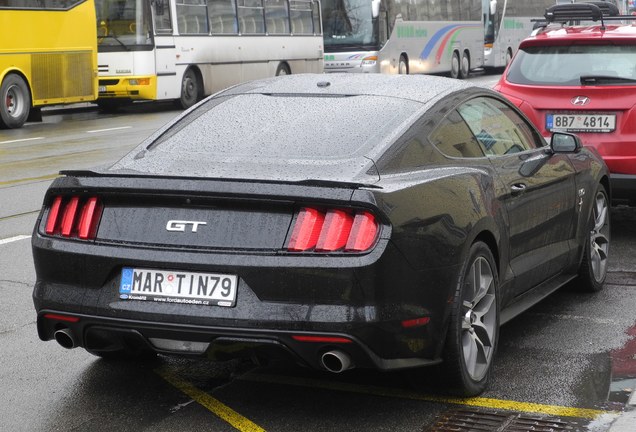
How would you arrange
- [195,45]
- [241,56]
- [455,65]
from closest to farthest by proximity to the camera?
1. [195,45]
2. [241,56]
3. [455,65]

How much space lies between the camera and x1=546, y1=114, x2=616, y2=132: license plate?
9367 millimetres

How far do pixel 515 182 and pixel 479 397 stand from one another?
1.22 meters

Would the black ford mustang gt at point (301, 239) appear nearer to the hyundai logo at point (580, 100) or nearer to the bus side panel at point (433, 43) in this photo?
the hyundai logo at point (580, 100)

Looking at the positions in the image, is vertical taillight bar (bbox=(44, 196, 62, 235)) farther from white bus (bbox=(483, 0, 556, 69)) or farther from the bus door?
white bus (bbox=(483, 0, 556, 69))

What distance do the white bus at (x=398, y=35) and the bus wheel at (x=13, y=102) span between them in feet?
41.4

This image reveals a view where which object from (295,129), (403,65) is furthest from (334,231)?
(403,65)

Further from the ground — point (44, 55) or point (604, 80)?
point (44, 55)

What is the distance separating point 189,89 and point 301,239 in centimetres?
2375

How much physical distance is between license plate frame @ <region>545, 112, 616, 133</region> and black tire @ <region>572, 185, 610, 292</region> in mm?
1487

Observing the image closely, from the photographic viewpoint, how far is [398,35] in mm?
35438

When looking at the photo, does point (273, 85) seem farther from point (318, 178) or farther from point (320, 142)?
point (318, 178)

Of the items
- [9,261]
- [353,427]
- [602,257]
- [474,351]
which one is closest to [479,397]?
[474,351]

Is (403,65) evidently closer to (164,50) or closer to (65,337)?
(164,50)

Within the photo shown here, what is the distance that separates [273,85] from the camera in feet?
20.9
